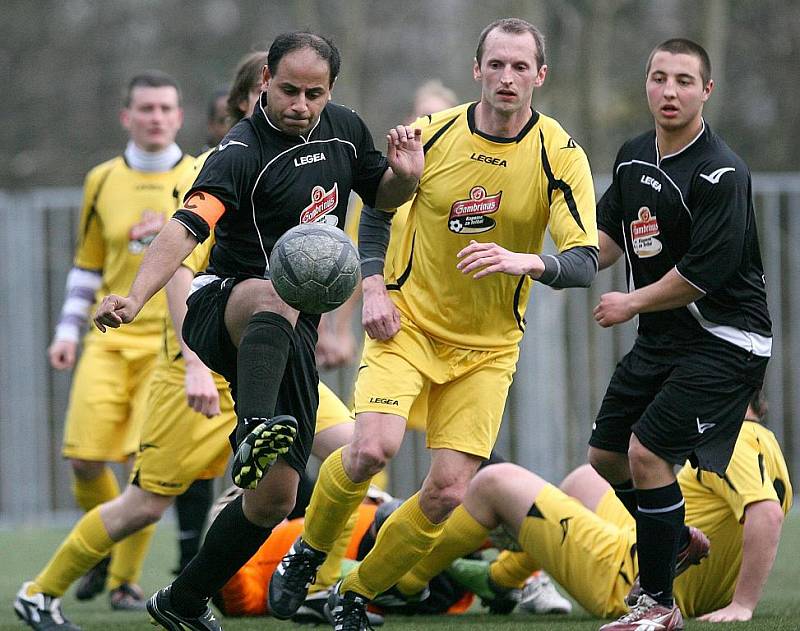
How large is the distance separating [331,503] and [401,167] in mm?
1234

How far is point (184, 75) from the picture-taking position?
20719 mm

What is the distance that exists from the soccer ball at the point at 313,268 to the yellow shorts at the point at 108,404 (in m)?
2.76

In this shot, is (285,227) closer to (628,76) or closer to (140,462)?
(140,462)

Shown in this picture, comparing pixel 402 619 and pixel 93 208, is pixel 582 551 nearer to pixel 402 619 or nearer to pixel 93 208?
pixel 402 619

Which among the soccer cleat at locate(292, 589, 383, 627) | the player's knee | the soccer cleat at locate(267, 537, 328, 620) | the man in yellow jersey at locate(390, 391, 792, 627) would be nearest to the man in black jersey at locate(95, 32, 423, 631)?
the soccer cleat at locate(267, 537, 328, 620)

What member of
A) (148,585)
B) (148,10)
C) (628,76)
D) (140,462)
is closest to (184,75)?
(148,10)

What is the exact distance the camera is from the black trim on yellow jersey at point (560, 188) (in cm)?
521

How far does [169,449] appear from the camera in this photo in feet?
19.9

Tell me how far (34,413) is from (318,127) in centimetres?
724

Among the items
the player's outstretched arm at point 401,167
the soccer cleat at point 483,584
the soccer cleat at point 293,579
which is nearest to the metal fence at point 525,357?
the soccer cleat at point 483,584

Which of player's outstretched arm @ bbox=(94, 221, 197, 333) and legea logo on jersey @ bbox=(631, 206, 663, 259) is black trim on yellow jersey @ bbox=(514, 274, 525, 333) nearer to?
legea logo on jersey @ bbox=(631, 206, 663, 259)

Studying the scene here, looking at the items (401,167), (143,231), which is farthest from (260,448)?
(143,231)

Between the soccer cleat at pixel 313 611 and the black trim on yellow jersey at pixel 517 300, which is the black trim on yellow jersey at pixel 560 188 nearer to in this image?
the black trim on yellow jersey at pixel 517 300

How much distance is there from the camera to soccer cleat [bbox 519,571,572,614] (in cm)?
631
